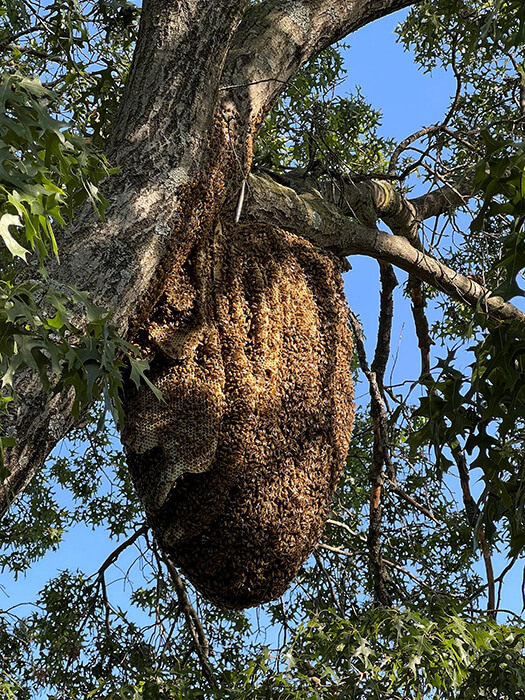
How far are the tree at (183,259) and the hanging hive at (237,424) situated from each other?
12 centimetres

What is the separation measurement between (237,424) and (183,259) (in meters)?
0.56

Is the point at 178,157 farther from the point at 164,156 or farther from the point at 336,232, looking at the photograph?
the point at 336,232

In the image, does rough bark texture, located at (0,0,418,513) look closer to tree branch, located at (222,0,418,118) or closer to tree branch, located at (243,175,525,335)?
tree branch, located at (222,0,418,118)

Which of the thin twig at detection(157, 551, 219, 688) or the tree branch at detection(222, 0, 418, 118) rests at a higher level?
the tree branch at detection(222, 0, 418, 118)

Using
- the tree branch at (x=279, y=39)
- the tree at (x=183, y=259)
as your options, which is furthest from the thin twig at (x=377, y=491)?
the tree branch at (x=279, y=39)

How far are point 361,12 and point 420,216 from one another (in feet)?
5.15

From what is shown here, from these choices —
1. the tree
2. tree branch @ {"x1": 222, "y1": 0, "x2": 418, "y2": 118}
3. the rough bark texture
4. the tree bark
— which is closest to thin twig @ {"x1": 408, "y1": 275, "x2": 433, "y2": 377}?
the tree

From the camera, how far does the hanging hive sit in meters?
2.83

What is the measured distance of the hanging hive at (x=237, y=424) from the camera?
2.83 meters

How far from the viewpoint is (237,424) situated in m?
2.88

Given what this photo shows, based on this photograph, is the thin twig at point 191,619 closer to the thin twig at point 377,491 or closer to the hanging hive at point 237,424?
the thin twig at point 377,491

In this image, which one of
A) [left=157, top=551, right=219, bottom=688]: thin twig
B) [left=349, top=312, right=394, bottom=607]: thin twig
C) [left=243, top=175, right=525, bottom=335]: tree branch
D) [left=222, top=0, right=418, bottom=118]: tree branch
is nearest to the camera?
[left=222, top=0, right=418, bottom=118]: tree branch

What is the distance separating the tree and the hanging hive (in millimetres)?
122

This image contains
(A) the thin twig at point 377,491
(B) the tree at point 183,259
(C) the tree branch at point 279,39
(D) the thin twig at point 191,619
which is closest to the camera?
(B) the tree at point 183,259
